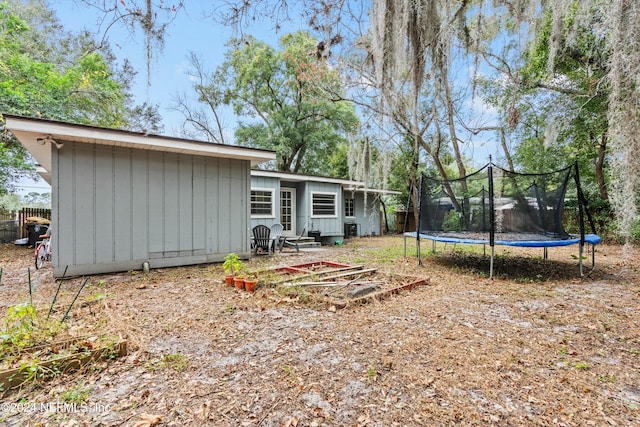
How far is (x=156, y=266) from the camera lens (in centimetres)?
576

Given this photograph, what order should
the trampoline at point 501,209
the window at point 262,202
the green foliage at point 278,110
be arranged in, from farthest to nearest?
the green foliage at point 278,110
the window at point 262,202
the trampoline at point 501,209

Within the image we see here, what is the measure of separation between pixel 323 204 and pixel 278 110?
836 cm

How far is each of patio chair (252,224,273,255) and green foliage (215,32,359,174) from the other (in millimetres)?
8323

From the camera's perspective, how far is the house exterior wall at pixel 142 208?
16.1ft

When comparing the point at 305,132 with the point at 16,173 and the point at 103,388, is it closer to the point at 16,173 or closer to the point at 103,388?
the point at 16,173

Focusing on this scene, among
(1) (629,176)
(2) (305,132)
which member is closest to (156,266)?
(1) (629,176)

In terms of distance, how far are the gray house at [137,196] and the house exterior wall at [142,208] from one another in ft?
0.05

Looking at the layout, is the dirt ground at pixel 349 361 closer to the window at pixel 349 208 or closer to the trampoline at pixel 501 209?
the trampoline at pixel 501 209

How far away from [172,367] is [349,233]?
38.7 feet

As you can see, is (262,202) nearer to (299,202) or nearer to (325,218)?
(299,202)

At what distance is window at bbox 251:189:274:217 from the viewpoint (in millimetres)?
9250

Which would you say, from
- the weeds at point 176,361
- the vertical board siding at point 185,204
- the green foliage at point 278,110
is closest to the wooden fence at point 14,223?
the vertical board siding at point 185,204

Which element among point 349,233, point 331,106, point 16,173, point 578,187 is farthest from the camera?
point 331,106

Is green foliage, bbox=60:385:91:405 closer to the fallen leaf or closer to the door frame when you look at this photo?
the fallen leaf
